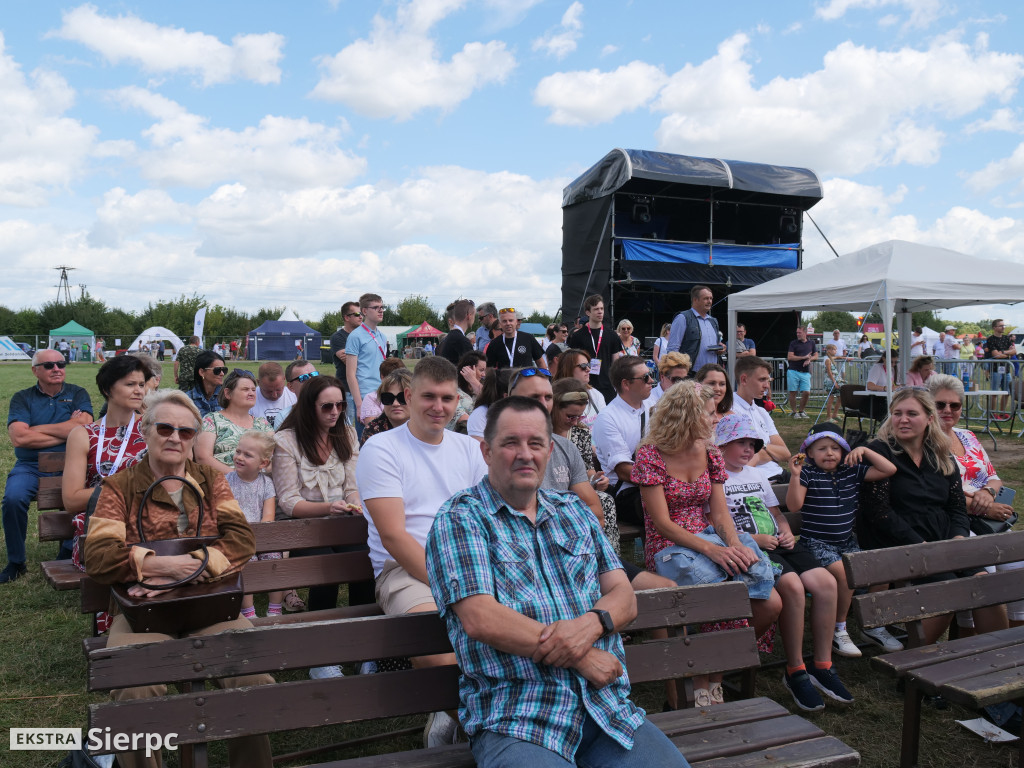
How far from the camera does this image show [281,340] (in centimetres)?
A: 6512

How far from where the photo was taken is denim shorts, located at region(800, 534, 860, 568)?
4262 mm

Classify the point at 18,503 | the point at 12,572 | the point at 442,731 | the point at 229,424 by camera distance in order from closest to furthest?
the point at 442,731 → the point at 229,424 → the point at 18,503 → the point at 12,572

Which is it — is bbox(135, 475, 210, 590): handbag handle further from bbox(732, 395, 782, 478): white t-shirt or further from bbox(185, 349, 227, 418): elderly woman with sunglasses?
bbox(732, 395, 782, 478): white t-shirt

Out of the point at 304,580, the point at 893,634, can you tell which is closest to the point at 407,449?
the point at 304,580

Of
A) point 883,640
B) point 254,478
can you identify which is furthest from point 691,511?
point 254,478

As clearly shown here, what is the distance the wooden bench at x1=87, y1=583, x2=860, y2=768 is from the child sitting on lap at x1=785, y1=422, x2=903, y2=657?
5.88 feet

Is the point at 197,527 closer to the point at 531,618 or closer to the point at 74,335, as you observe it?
the point at 531,618

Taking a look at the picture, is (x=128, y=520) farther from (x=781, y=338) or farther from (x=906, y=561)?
(x=781, y=338)

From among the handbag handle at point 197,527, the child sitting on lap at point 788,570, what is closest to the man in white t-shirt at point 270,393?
the handbag handle at point 197,527

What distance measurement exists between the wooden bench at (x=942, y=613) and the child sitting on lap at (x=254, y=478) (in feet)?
10.5

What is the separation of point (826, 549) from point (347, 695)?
118 inches

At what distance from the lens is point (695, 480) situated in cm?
394

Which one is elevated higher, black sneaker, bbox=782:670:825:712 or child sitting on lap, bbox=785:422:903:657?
child sitting on lap, bbox=785:422:903:657

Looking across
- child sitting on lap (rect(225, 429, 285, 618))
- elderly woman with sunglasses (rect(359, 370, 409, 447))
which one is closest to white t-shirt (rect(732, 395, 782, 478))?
elderly woman with sunglasses (rect(359, 370, 409, 447))
